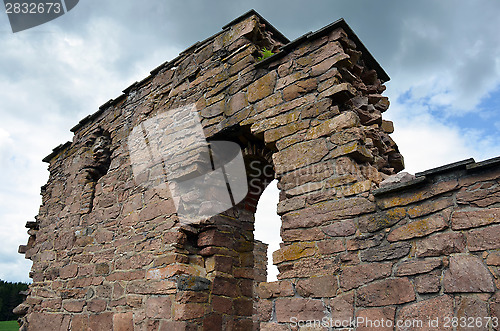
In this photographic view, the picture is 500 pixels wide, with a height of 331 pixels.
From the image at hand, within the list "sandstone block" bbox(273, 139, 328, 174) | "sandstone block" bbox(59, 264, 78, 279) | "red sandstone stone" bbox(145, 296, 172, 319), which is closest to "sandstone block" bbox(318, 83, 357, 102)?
"sandstone block" bbox(273, 139, 328, 174)

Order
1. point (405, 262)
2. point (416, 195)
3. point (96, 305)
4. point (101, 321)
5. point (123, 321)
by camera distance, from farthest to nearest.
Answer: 1. point (96, 305)
2. point (101, 321)
3. point (123, 321)
4. point (416, 195)
5. point (405, 262)

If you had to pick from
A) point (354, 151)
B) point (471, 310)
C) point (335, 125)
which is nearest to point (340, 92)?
point (335, 125)

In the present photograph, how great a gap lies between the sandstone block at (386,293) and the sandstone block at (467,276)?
9.9 inches

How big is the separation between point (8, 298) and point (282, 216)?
2672 cm

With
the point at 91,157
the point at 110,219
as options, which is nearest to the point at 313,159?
the point at 110,219

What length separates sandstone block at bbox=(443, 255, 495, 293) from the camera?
7.60ft

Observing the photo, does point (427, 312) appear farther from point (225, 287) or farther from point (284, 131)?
point (225, 287)

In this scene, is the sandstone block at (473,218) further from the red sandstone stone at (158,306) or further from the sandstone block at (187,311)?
the red sandstone stone at (158,306)

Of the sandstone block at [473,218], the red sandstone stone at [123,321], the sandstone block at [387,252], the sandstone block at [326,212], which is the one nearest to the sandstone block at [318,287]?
the sandstone block at [387,252]

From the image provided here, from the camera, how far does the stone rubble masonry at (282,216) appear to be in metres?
2.57

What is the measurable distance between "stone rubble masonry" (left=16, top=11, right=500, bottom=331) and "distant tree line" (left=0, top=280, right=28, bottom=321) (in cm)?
2117

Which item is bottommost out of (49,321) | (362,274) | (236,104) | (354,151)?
(49,321)

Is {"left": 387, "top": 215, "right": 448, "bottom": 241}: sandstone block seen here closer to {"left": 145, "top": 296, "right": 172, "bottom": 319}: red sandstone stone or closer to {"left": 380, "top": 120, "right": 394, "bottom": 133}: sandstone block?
{"left": 380, "top": 120, "right": 394, "bottom": 133}: sandstone block

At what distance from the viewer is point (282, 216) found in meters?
3.47
